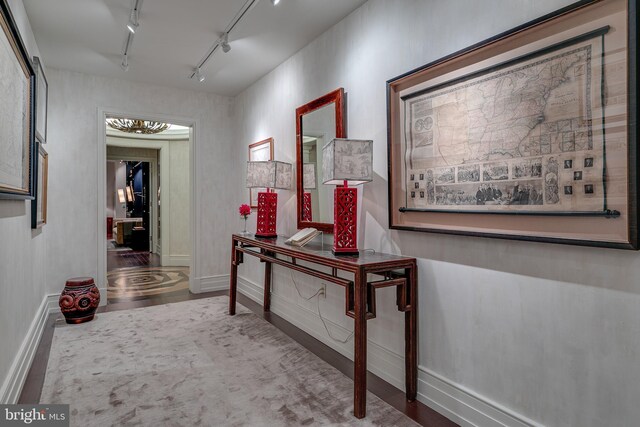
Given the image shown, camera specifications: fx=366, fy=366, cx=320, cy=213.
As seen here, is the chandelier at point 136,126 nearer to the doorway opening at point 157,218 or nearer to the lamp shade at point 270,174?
the doorway opening at point 157,218

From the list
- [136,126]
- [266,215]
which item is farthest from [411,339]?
[136,126]

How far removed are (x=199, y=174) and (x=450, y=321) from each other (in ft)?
12.5

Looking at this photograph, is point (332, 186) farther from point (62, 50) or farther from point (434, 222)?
point (62, 50)

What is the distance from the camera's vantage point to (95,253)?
4176 millimetres

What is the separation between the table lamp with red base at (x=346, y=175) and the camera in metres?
2.28

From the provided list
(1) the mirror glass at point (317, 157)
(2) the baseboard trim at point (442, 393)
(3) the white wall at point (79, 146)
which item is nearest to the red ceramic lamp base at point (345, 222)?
(1) the mirror glass at point (317, 157)

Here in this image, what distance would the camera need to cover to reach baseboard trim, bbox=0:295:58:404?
1.98 meters

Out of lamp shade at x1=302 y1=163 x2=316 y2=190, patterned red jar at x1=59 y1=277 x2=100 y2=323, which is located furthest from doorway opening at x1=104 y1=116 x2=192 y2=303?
lamp shade at x1=302 y1=163 x2=316 y2=190

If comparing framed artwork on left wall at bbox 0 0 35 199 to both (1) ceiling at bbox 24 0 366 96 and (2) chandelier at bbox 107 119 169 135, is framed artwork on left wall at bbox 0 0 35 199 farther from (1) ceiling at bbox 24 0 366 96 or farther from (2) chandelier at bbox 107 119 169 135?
(2) chandelier at bbox 107 119 169 135

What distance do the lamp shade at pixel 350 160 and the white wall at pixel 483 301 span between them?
0.17 metres

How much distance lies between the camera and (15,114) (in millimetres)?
2096

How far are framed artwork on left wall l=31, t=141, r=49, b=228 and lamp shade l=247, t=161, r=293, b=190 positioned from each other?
1.70m

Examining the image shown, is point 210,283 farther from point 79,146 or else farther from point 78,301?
point 79,146

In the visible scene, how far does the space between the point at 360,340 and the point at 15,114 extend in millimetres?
2331
